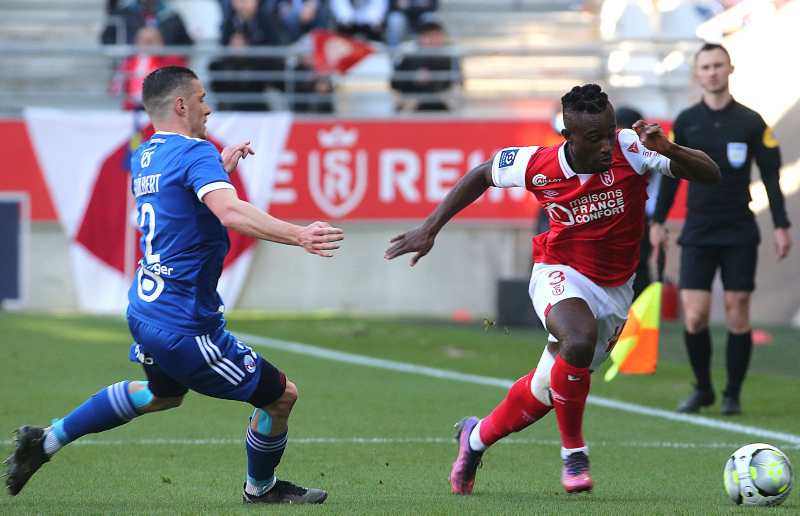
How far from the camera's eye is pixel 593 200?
426cm

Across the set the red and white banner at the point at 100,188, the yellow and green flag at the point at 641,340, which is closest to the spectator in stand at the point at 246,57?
the red and white banner at the point at 100,188

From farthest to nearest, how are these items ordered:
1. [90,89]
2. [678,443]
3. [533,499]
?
[90,89]
[678,443]
[533,499]

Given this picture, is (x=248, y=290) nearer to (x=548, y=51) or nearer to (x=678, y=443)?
(x=548, y=51)

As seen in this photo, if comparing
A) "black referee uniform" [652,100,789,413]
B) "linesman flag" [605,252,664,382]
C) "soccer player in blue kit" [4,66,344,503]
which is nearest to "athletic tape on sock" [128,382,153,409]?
"soccer player in blue kit" [4,66,344,503]

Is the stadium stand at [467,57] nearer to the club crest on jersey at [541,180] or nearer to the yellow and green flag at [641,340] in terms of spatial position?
the yellow and green flag at [641,340]

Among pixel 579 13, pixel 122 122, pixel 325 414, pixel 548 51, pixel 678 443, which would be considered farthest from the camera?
pixel 579 13

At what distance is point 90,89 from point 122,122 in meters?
3.06

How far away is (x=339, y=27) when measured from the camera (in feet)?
49.6

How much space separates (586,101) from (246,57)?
10753 millimetres

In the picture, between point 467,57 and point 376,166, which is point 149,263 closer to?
point 376,166

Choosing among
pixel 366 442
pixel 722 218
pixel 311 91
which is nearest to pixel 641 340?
pixel 722 218

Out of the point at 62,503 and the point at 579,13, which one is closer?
the point at 62,503

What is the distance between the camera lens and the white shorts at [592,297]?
4324 millimetres

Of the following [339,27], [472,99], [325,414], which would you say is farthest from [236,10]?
[325,414]
